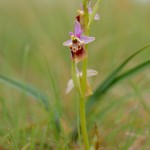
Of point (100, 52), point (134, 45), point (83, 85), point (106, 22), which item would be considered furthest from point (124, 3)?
point (83, 85)

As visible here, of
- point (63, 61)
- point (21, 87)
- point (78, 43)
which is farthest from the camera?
point (63, 61)

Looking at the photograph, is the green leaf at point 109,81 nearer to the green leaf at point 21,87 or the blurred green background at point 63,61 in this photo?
the blurred green background at point 63,61

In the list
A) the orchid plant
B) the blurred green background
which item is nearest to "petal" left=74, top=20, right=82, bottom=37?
the orchid plant

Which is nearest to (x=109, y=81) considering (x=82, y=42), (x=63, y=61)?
(x=82, y=42)

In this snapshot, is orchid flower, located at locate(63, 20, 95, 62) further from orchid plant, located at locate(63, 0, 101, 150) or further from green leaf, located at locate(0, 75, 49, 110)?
green leaf, located at locate(0, 75, 49, 110)

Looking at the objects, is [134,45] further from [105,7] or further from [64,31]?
[105,7]

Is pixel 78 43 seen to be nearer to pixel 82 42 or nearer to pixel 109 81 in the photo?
pixel 82 42

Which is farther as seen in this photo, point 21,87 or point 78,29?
point 21,87
